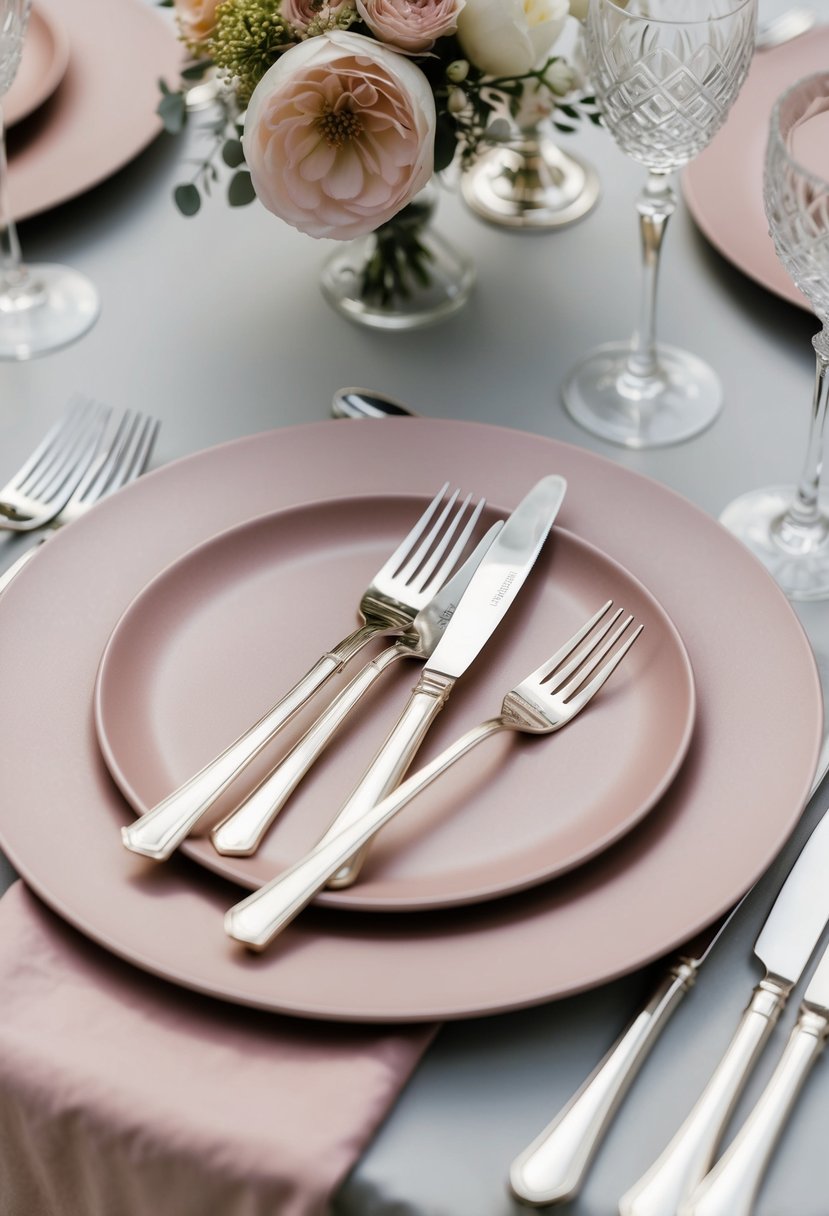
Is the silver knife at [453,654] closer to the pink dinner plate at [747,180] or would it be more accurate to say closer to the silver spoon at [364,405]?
the silver spoon at [364,405]

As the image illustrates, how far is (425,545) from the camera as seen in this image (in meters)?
0.75

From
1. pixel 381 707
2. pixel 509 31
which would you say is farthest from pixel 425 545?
pixel 509 31

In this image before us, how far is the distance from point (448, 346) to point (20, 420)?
32 cm

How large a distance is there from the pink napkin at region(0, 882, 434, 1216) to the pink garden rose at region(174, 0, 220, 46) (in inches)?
23.9

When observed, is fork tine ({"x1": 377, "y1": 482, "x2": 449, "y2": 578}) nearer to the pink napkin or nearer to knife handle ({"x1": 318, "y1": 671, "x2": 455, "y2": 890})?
knife handle ({"x1": 318, "y1": 671, "x2": 455, "y2": 890})

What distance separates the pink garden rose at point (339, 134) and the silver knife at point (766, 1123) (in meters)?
0.50

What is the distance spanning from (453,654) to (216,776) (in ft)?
0.49

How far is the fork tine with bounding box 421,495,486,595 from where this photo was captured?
2.38 ft

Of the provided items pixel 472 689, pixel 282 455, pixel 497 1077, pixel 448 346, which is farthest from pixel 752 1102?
pixel 448 346

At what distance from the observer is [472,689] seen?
2.25 feet

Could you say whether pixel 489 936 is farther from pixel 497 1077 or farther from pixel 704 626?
pixel 704 626

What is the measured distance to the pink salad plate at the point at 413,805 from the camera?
540mm

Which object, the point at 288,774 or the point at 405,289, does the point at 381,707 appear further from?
the point at 405,289

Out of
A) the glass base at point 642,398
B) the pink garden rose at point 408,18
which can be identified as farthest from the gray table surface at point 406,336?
the pink garden rose at point 408,18
